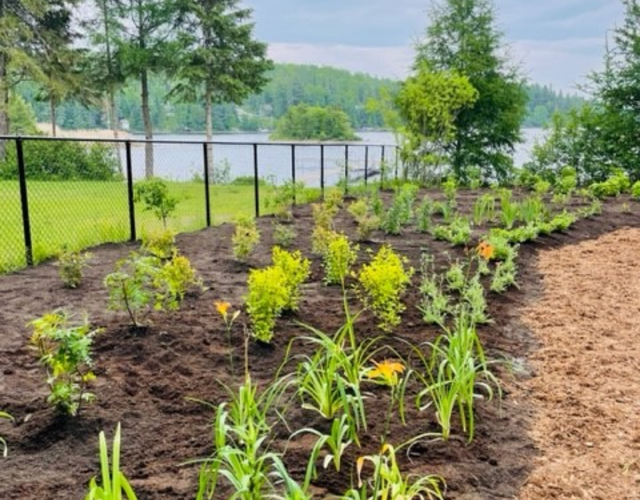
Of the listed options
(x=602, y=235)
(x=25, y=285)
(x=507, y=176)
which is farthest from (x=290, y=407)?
(x=507, y=176)

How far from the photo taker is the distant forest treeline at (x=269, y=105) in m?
15.6

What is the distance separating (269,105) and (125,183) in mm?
18190

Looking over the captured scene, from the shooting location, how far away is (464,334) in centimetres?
249

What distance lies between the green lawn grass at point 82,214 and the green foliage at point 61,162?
0.20 metres

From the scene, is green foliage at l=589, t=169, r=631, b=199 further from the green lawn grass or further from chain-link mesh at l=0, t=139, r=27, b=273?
chain-link mesh at l=0, t=139, r=27, b=273

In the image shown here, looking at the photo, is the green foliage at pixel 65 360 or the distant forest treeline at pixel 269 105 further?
the distant forest treeline at pixel 269 105

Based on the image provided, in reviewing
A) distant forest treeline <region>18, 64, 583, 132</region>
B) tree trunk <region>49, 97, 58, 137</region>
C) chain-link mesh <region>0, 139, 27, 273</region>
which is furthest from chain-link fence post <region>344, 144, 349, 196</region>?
tree trunk <region>49, 97, 58, 137</region>

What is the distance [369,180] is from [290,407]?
11.0 meters

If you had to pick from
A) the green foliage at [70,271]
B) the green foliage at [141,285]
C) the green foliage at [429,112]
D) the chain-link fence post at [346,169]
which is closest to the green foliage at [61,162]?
the chain-link fence post at [346,169]

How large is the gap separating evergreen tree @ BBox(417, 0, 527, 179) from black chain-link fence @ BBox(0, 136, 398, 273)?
2.29m

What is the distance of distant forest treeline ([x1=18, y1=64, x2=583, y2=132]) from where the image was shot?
51.1ft

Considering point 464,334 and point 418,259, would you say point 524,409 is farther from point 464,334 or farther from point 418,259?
point 418,259

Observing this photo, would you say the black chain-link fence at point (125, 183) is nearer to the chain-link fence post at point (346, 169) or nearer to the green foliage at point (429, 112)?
the chain-link fence post at point (346, 169)

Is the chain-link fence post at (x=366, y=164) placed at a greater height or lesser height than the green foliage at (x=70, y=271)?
greater
